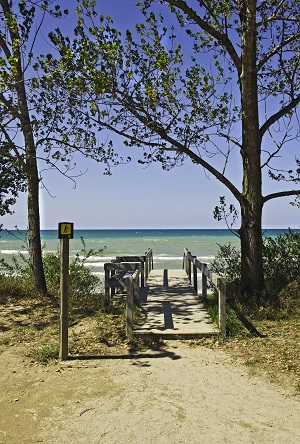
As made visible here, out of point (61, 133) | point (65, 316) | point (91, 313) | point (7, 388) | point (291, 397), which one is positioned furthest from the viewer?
point (61, 133)

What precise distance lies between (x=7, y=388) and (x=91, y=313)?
400cm

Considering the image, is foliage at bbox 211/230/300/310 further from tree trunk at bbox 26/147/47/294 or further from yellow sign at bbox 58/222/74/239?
tree trunk at bbox 26/147/47/294

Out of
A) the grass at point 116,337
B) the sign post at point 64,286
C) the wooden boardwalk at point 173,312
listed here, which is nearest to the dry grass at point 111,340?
the grass at point 116,337

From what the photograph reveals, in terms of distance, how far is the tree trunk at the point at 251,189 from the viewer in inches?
388

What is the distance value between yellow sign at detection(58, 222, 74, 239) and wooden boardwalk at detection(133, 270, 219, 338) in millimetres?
2305

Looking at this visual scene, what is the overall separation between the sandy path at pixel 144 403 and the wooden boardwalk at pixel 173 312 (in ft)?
2.98

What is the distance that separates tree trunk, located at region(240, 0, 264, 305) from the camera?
9.86 metres

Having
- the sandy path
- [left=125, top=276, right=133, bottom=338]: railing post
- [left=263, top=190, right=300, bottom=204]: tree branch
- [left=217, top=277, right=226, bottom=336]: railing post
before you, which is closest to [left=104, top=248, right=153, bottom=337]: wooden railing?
[left=125, top=276, right=133, bottom=338]: railing post

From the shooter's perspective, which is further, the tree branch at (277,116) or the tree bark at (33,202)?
the tree bark at (33,202)

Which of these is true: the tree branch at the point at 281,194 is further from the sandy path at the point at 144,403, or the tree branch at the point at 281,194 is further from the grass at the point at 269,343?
the sandy path at the point at 144,403

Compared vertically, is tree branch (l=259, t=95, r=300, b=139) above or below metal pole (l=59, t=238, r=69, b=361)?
above

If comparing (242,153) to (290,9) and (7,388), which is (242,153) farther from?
(7,388)

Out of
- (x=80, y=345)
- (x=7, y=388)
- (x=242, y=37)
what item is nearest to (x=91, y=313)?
(x=80, y=345)

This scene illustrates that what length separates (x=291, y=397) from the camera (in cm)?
489
